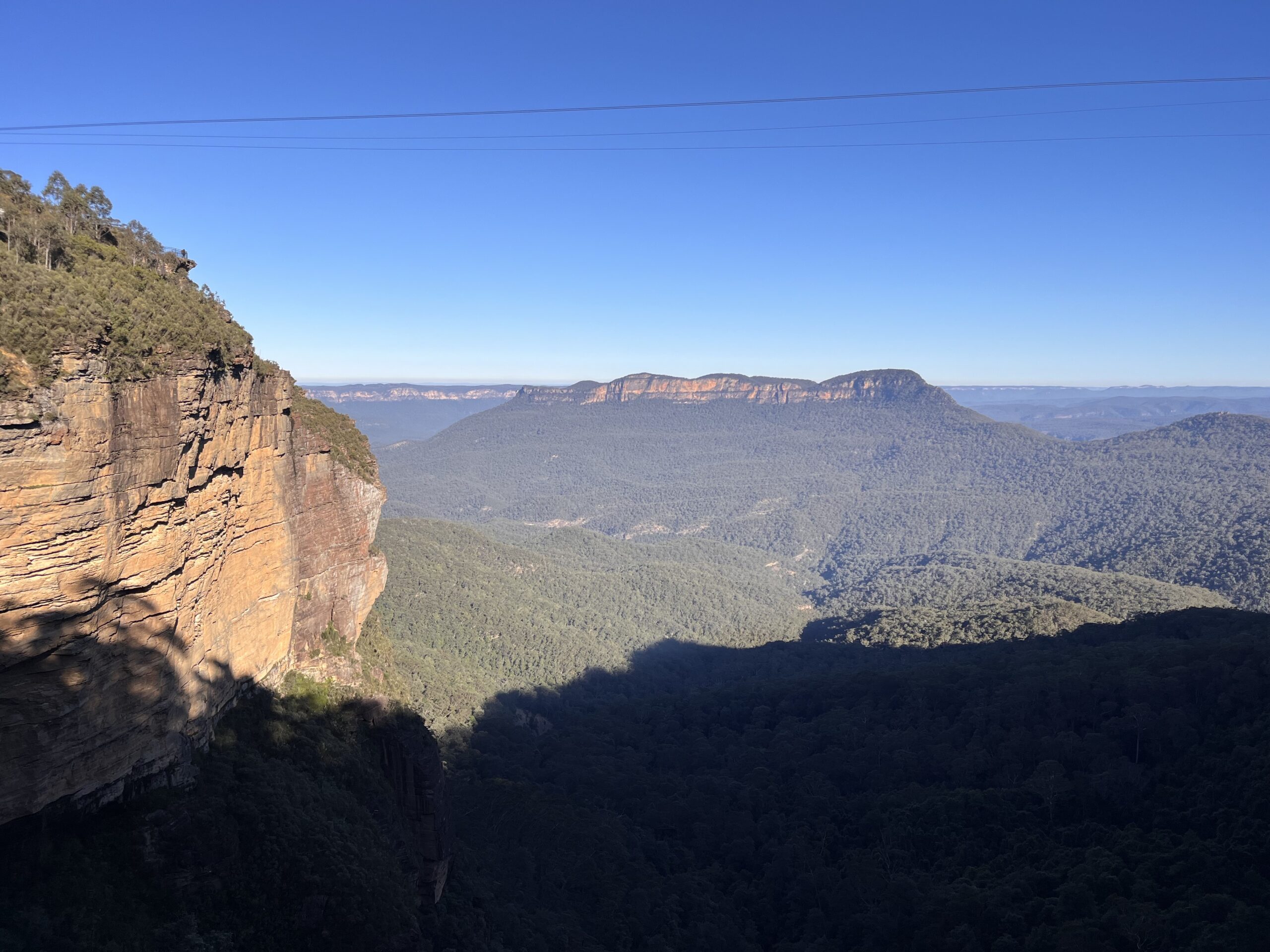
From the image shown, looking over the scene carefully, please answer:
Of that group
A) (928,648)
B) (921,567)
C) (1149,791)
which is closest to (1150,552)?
(921,567)

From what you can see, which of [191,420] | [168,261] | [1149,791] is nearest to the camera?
[191,420]

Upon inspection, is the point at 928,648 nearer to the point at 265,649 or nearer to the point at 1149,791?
the point at 1149,791

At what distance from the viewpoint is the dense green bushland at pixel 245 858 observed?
12.6 metres

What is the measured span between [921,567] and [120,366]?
163m

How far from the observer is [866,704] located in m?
58.5

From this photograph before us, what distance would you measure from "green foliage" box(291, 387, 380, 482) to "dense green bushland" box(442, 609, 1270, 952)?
17.6 metres

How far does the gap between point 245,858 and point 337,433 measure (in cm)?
1558

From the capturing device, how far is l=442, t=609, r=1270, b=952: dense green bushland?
1155 inches

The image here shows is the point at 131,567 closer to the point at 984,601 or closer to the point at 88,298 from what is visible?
the point at 88,298

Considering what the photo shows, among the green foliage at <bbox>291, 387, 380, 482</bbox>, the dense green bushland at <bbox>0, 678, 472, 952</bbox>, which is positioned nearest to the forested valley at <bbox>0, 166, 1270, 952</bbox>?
the dense green bushland at <bbox>0, 678, 472, 952</bbox>

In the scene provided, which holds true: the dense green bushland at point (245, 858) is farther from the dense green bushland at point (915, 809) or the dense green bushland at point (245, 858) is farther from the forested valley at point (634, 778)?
the dense green bushland at point (915, 809)

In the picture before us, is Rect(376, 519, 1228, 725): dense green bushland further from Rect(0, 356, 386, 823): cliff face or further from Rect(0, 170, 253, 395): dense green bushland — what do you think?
Rect(0, 170, 253, 395): dense green bushland

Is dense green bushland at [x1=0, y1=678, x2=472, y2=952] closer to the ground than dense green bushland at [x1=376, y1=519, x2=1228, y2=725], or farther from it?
farther from it

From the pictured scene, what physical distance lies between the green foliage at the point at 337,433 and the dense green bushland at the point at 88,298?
5427 millimetres
